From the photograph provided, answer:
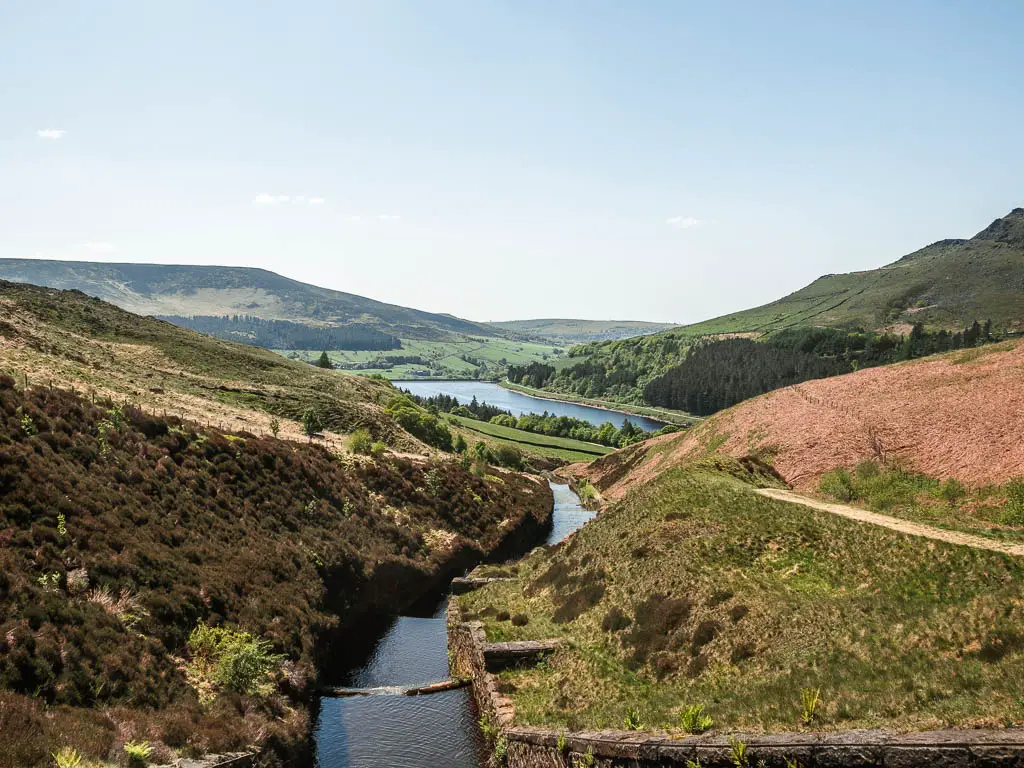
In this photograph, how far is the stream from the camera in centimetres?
3147

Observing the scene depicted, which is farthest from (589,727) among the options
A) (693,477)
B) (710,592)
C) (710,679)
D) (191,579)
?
(693,477)

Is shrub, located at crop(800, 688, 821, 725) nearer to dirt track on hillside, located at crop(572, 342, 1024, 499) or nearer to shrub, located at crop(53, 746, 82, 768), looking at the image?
shrub, located at crop(53, 746, 82, 768)

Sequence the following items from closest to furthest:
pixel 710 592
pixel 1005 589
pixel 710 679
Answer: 1. pixel 1005 589
2. pixel 710 679
3. pixel 710 592

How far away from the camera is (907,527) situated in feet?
101

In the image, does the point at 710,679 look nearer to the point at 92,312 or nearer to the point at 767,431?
the point at 767,431

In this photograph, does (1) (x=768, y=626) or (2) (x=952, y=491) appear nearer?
(1) (x=768, y=626)

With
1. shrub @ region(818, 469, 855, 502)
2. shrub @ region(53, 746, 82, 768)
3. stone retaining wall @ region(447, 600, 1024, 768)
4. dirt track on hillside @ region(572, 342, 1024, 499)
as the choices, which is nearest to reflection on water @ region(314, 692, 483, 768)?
stone retaining wall @ region(447, 600, 1024, 768)

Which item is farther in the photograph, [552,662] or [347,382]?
[347,382]

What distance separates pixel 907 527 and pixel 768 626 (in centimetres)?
963

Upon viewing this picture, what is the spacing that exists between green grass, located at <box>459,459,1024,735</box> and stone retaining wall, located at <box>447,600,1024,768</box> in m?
1.07

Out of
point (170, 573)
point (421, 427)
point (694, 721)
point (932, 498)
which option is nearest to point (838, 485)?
point (932, 498)

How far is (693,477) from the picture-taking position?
48.6 meters

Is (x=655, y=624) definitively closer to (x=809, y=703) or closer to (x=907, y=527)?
(x=907, y=527)

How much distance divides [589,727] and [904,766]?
37.0ft
